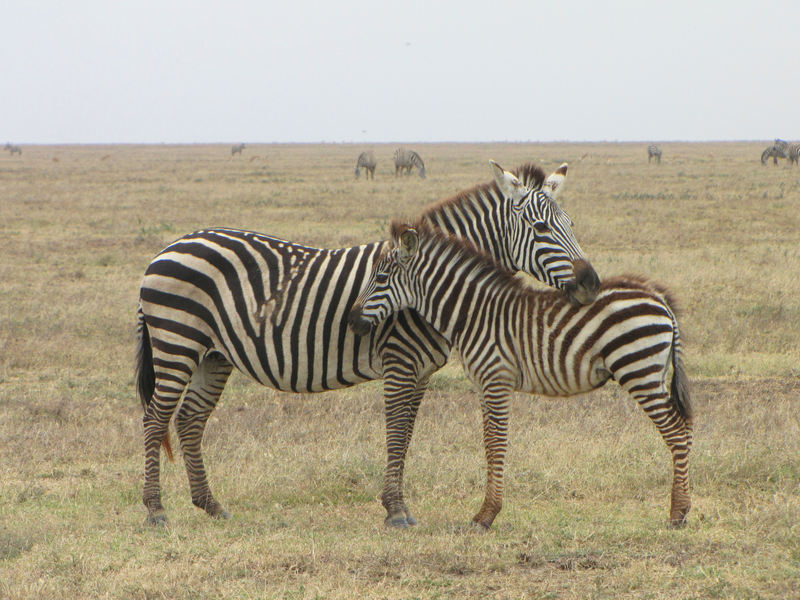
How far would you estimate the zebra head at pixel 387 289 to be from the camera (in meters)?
5.49

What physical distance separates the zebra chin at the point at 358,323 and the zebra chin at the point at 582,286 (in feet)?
4.18

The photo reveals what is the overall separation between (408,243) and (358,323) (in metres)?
0.64

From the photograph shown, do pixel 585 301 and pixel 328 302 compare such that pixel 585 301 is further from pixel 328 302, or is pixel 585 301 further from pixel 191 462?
pixel 191 462

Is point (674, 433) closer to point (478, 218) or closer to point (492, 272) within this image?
point (492, 272)

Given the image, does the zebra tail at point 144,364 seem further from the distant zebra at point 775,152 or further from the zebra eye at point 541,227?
the distant zebra at point 775,152

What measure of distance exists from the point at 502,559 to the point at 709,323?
7.31 metres

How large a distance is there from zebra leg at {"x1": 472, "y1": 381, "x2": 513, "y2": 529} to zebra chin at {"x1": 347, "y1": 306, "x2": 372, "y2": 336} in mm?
836

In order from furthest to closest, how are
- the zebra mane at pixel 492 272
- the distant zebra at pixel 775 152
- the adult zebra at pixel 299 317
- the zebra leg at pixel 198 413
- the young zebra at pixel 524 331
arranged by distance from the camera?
1. the distant zebra at pixel 775 152
2. the zebra leg at pixel 198 413
3. the adult zebra at pixel 299 317
4. the zebra mane at pixel 492 272
5. the young zebra at pixel 524 331

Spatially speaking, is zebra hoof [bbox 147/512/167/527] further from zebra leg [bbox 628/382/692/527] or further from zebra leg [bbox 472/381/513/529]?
zebra leg [bbox 628/382/692/527]

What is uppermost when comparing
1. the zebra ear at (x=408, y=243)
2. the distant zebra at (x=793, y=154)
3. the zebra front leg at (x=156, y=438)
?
the distant zebra at (x=793, y=154)

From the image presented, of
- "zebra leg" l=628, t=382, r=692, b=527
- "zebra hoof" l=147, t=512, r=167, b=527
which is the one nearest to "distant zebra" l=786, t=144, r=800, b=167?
"zebra leg" l=628, t=382, r=692, b=527

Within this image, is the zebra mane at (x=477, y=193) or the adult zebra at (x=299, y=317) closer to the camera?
the adult zebra at (x=299, y=317)

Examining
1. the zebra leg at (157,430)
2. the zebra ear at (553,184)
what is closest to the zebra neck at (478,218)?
the zebra ear at (553,184)

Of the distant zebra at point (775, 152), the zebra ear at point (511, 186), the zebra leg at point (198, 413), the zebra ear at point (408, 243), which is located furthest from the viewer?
the distant zebra at point (775, 152)
